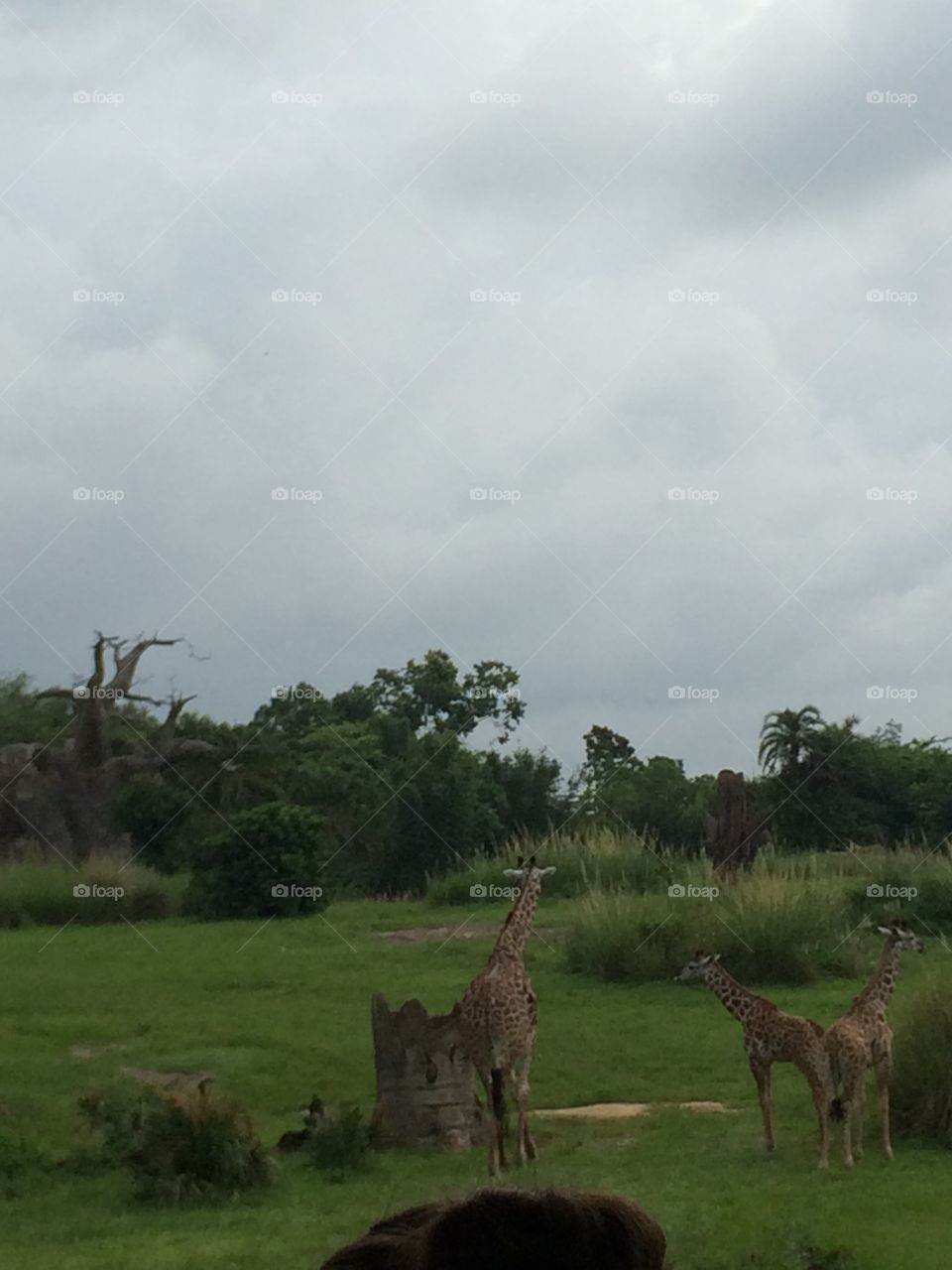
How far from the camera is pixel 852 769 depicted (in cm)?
2170

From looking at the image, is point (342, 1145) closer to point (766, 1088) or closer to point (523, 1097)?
point (523, 1097)

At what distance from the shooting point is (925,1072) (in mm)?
8992

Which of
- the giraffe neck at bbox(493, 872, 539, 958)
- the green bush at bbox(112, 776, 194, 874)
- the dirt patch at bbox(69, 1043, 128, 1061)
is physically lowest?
the dirt patch at bbox(69, 1043, 128, 1061)

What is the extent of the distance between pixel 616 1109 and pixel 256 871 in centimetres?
688

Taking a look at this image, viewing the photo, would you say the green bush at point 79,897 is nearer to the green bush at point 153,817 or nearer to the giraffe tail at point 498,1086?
the green bush at point 153,817

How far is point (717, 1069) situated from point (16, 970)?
591cm

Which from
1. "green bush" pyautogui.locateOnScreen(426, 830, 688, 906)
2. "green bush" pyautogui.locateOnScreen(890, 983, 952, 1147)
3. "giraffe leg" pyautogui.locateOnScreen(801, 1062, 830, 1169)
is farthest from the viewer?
"green bush" pyautogui.locateOnScreen(426, 830, 688, 906)

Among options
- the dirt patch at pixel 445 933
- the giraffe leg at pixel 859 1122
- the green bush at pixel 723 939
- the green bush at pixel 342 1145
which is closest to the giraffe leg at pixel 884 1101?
the giraffe leg at pixel 859 1122

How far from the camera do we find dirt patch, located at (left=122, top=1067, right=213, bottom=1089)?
34.2 ft

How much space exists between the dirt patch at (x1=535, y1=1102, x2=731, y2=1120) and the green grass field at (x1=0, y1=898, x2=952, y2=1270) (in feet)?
0.58

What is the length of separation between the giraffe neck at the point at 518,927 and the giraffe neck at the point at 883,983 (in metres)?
1.73

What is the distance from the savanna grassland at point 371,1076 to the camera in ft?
23.0

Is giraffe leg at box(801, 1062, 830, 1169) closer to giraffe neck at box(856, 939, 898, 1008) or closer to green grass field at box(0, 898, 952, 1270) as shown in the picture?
green grass field at box(0, 898, 952, 1270)

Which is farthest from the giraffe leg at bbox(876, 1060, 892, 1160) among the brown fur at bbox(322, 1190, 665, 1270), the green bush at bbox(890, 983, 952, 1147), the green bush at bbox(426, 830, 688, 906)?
the green bush at bbox(426, 830, 688, 906)
